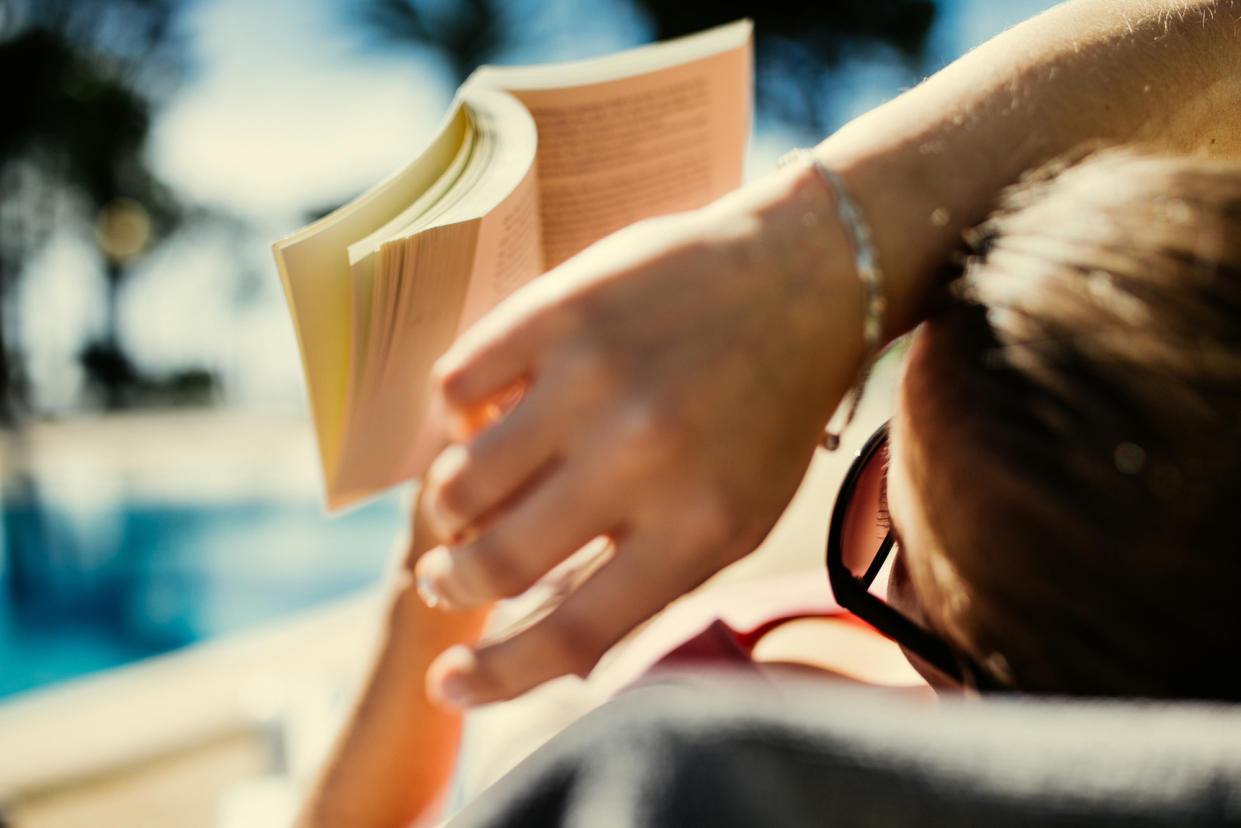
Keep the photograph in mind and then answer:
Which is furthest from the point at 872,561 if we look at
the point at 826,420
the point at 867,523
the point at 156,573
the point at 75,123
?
the point at 75,123

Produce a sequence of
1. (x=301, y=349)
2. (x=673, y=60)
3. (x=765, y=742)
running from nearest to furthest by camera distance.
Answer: (x=765, y=742) < (x=301, y=349) < (x=673, y=60)

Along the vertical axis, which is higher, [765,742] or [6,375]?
[765,742]

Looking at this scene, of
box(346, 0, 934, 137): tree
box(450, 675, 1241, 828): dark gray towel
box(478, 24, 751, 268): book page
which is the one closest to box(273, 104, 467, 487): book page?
box(478, 24, 751, 268): book page

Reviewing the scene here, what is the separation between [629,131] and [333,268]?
399 mm

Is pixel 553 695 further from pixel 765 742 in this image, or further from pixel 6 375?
pixel 6 375

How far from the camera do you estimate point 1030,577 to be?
1.53ft

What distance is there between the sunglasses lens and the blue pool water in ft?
19.8

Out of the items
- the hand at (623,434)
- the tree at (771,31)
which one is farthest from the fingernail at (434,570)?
the tree at (771,31)

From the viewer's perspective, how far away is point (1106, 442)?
0.44 metres

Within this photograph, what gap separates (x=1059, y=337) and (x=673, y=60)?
0.59 m

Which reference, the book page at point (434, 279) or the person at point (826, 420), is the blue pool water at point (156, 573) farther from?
the person at point (826, 420)

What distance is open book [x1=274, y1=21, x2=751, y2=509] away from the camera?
0.66 m

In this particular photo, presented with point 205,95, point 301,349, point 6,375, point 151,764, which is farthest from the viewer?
point 205,95

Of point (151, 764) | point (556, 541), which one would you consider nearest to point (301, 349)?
point (556, 541)
